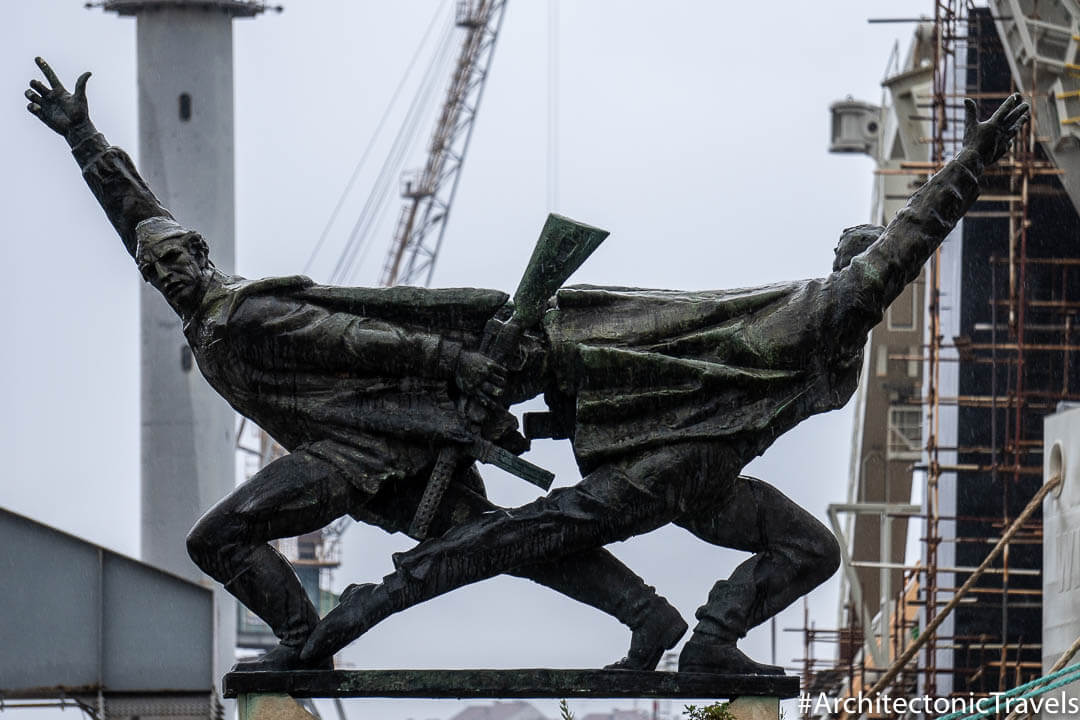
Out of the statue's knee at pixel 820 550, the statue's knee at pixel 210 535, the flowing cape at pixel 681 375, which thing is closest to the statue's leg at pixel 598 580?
the flowing cape at pixel 681 375

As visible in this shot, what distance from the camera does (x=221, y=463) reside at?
205 ft

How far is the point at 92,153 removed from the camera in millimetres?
15688

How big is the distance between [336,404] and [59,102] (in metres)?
2.30

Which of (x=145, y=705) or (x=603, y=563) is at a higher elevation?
(x=603, y=563)

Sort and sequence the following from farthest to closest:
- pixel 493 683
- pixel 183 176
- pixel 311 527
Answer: pixel 183 176
pixel 311 527
pixel 493 683

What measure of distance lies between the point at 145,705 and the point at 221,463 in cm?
2712

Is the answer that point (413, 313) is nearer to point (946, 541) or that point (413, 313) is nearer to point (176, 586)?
point (176, 586)

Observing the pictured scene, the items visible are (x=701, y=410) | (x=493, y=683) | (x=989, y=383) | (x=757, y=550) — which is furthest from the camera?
(x=989, y=383)

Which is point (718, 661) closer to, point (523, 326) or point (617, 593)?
point (617, 593)

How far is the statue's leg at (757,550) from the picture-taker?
50.5 feet

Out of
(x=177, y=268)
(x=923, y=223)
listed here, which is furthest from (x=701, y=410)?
(x=177, y=268)

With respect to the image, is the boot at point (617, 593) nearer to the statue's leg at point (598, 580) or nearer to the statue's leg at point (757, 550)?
the statue's leg at point (598, 580)

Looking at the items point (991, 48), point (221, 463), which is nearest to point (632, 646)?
point (991, 48)

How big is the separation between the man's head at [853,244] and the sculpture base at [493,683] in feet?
7.73
